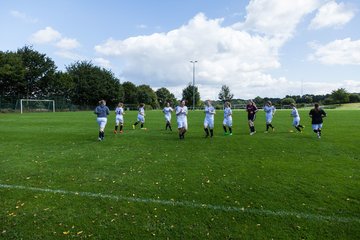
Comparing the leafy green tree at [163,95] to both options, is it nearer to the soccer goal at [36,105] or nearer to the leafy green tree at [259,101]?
the leafy green tree at [259,101]

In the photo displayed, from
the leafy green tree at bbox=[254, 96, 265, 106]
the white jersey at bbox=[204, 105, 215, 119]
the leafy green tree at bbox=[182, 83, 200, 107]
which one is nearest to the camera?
the white jersey at bbox=[204, 105, 215, 119]

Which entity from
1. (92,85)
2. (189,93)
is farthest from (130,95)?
(92,85)

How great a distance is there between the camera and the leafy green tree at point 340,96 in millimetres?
117125

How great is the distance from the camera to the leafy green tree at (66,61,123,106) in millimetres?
83469

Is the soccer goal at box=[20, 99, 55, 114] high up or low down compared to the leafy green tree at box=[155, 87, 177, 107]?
down

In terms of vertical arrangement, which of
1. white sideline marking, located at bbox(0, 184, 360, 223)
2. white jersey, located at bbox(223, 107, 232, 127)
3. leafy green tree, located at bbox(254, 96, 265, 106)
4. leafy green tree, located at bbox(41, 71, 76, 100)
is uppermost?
leafy green tree, located at bbox(41, 71, 76, 100)

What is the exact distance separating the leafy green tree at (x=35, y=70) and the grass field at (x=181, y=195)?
6428cm

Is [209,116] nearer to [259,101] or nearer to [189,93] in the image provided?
[189,93]

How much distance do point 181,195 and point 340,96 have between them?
12892 centimetres

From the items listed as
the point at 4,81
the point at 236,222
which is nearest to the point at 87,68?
the point at 4,81

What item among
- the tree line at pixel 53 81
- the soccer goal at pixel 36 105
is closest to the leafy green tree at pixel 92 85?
the tree line at pixel 53 81

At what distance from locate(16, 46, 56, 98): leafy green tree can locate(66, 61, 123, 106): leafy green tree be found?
9.79 meters

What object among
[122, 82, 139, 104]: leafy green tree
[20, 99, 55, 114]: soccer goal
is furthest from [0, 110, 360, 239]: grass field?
[122, 82, 139, 104]: leafy green tree

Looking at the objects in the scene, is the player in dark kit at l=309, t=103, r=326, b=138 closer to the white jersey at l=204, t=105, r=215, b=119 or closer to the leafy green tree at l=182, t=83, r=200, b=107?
the white jersey at l=204, t=105, r=215, b=119
